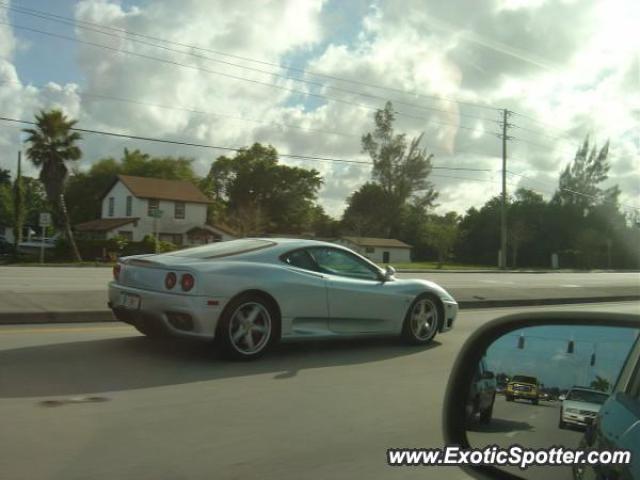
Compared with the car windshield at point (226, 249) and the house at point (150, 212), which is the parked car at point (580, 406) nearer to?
the car windshield at point (226, 249)

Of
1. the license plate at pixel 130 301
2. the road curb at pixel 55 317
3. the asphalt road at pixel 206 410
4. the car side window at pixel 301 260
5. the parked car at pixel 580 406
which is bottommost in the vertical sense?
the asphalt road at pixel 206 410

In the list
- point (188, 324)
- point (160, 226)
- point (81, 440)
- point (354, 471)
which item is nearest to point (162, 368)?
point (188, 324)

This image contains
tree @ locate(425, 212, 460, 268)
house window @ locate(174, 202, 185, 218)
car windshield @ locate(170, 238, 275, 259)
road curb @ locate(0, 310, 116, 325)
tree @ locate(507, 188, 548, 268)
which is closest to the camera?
car windshield @ locate(170, 238, 275, 259)

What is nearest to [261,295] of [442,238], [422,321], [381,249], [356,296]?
[356,296]

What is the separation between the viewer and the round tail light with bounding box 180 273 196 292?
6.68 m

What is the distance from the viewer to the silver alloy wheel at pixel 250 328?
6914mm

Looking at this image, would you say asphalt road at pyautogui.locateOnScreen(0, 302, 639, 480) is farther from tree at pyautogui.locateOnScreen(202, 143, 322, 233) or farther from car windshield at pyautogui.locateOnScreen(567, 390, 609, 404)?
tree at pyautogui.locateOnScreen(202, 143, 322, 233)

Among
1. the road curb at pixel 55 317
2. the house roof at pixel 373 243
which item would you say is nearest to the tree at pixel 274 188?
the house roof at pixel 373 243

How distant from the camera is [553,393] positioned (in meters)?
1.97

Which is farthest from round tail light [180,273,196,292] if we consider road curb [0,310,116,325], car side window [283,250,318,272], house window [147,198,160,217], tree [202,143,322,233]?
tree [202,143,322,233]

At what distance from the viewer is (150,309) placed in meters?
6.82

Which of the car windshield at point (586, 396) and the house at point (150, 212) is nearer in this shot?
the car windshield at point (586, 396)

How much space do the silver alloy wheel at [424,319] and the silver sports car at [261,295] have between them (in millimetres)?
21

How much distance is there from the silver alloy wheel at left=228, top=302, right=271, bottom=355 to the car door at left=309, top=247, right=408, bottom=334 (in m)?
0.86
